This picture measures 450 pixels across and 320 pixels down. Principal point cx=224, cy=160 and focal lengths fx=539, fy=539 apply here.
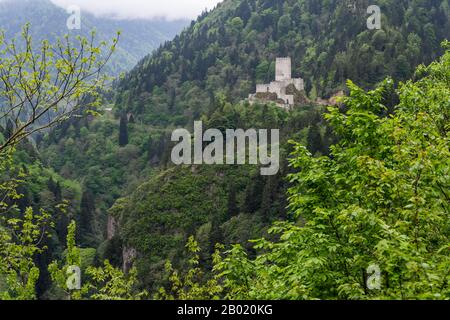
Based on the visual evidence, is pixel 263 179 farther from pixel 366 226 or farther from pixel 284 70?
pixel 284 70

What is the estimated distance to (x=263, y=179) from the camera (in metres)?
63.4

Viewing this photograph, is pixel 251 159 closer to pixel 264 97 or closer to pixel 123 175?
pixel 264 97

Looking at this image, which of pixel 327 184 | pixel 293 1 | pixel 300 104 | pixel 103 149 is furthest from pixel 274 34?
pixel 327 184

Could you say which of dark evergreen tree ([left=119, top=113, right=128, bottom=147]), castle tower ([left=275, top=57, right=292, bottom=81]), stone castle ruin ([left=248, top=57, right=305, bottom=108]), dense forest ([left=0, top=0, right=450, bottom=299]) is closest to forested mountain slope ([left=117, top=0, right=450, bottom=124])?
dense forest ([left=0, top=0, right=450, bottom=299])

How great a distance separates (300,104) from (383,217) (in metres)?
86.4

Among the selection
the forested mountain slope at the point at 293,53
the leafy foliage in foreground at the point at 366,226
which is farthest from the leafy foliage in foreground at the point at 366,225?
the forested mountain slope at the point at 293,53

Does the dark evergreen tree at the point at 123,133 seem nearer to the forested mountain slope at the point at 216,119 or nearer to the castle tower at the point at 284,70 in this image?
the forested mountain slope at the point at 216,119

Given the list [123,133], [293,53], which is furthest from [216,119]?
[293,53]

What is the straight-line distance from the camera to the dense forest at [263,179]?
39.9 feet

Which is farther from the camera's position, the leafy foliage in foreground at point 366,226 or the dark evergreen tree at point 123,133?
the dark evergreen tree at point 123,133

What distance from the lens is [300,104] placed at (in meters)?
97.9

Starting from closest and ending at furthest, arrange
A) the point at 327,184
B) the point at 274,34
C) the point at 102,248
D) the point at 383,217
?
1. the point at 383,217
2. the point at 327,184
3. the point at 102,248
4. the point at 274,34

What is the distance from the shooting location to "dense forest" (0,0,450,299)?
1215cm

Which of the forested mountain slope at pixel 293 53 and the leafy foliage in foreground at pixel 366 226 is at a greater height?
the forested mountain slope at pixel 293 53
